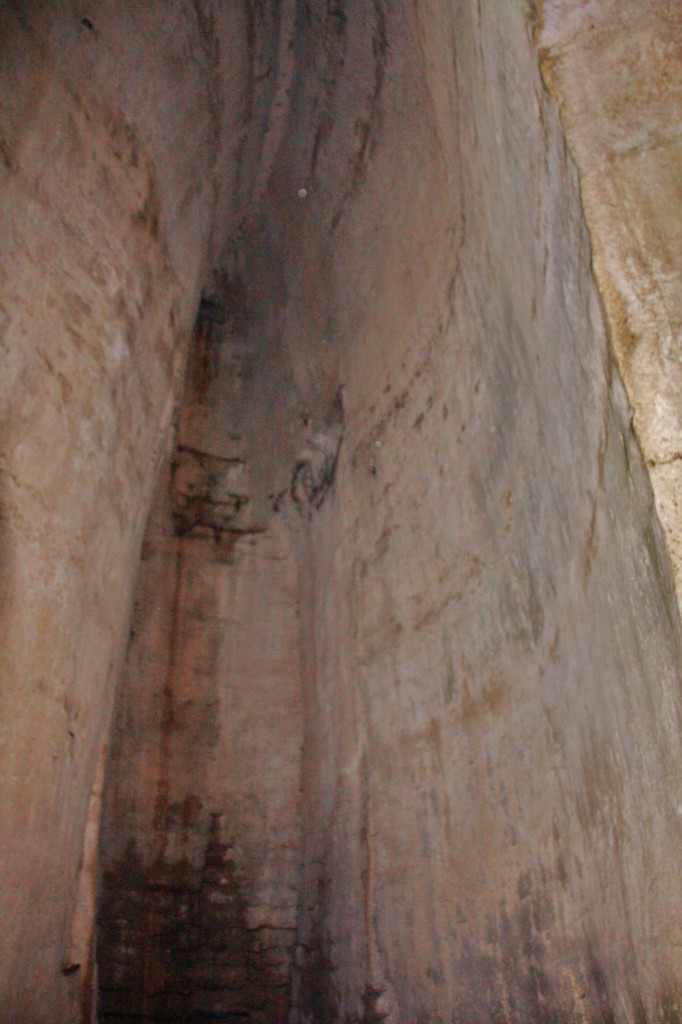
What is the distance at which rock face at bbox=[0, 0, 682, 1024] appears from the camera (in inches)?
103

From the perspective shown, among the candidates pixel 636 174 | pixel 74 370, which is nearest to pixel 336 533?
pixel 74 370

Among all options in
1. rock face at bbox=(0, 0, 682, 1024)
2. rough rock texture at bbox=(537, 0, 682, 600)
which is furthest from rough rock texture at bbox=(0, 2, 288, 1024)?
rough rock texture at bbox=(537, 0, 682, 600)

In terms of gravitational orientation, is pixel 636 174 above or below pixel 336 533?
below

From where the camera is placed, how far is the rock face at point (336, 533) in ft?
8.62

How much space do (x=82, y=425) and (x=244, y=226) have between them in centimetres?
358

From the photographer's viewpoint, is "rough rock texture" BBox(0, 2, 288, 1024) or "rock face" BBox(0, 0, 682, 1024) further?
"rough rock texture" BBox(0, 2, 288, 1024)

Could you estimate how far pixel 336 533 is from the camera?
554cm

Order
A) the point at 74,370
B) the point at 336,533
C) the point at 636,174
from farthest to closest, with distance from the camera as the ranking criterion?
1. the point at 336,533
2. the point at 74,370
3. the point at 636,174

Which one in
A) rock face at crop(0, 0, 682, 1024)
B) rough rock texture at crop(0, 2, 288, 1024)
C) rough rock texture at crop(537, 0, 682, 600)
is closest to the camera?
rough rock texture at crop(537, 0, 682, 600)

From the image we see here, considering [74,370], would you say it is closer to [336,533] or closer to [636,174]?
[336,533]

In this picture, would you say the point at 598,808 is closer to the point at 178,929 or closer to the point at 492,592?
the point at 492,592

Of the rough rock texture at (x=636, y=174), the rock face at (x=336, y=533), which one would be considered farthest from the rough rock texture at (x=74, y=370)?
the rough rock texture at (x=636, y=174)

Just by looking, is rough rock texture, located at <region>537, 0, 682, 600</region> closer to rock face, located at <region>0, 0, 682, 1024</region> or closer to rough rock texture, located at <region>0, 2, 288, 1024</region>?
rock face, located at <region>0, 0, 682, 1024</region>

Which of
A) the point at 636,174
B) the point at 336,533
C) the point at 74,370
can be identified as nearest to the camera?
the point at 636,174
